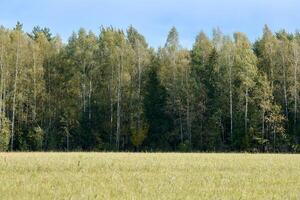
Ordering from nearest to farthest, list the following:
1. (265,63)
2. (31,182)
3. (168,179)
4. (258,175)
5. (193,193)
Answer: (193,193) < (31,182) < (168,179) < (258,175) < (265,63)

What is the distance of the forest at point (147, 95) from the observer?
6153 cm

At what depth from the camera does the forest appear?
6153 cm

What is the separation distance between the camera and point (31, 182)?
15.6 metres

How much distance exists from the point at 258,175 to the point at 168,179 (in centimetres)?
377

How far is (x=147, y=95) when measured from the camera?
67.5 meters

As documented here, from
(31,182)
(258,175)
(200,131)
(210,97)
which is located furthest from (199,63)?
(31,182)

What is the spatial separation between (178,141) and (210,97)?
6762 millimetres

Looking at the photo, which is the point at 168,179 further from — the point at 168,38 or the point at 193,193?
the point at 168,38

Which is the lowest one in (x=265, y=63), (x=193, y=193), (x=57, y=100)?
(x=193, y=193)

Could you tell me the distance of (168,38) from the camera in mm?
69438

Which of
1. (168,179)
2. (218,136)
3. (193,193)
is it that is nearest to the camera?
(193,193)

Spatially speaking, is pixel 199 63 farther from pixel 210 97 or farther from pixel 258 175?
pixel 258 175

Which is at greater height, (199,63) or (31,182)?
(199,63)

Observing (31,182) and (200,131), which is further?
(200,131)
